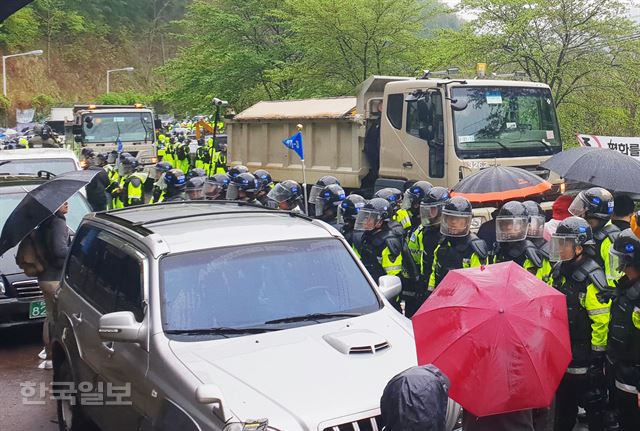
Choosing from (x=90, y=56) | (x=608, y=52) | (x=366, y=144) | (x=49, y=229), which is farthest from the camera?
(x=90, y=56)

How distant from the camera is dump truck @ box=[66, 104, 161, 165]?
21.8 m

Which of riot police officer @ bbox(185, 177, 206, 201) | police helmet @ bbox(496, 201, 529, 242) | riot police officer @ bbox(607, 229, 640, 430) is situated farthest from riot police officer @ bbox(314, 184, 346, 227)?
riot police officer @ bbox(607, 229, 640, 430)

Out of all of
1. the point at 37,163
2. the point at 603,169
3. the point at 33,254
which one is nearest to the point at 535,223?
the point at 603,169

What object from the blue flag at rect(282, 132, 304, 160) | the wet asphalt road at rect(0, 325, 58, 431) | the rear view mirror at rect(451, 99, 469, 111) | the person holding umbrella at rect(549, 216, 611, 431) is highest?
the rear view mirror at rect(451, 99, 469, 111)

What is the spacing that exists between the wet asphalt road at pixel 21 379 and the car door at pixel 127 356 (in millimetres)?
1848

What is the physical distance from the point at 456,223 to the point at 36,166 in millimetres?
7751

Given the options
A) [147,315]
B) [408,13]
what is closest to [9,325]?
[147,315]

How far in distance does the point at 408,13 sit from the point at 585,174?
473 inches

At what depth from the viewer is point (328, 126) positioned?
1309cm

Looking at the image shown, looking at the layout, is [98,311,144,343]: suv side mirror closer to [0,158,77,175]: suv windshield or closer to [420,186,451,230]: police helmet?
[420,186,451,230]: police helmet

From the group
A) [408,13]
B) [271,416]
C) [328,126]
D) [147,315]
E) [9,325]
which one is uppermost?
[408,13]

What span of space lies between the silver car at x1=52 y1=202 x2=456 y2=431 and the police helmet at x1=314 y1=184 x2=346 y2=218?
2.74 meters

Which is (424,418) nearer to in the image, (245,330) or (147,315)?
(245,330)

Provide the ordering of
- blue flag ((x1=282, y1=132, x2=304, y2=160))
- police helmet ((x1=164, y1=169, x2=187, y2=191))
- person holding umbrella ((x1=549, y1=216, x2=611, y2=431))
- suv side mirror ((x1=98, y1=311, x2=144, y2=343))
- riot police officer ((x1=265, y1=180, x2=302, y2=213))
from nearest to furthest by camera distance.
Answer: suv side mirror ((x1=98, y1=311, x2=144, y2=343))
person holding umbrella ((x1=549, y1=216, x2=611, y2=431))
riot police officer ((x1=265, y1=180, x2=302, y2=213))
police helmet ((x1=164, y1=169, x2=187, y2=191))
blue flag ((x1=282, y1=132, x2=304, y2=160))
